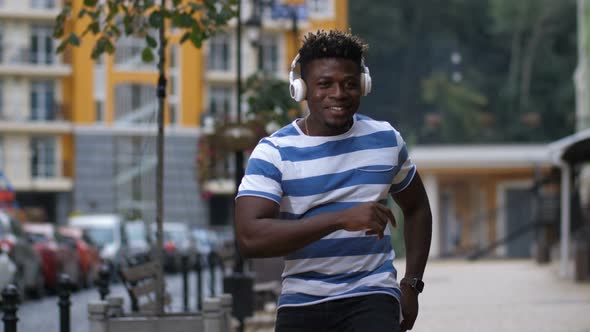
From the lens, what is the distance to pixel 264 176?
4578 mm

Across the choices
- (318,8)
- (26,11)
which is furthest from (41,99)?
(318,8)

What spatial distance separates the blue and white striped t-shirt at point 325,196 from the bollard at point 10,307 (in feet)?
14.3

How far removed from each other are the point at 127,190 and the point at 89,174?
74.1 inches

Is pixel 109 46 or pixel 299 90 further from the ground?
pixel 299 90

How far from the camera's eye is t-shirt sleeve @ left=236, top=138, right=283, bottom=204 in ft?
14.9

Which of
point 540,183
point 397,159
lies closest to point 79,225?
point 540,183

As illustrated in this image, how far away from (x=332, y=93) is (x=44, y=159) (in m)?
61.1

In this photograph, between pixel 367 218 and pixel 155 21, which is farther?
pixel 155 21

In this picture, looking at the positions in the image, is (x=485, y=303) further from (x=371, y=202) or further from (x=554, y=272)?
(x=371, y=202)

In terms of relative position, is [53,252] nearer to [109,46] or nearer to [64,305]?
[109,46]

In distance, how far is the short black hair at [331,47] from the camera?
4672 mm

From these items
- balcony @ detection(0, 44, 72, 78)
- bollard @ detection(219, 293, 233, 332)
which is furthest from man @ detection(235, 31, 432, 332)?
balcony @ detection(0, 44, 72, 78)

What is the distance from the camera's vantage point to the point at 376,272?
4.64 metres

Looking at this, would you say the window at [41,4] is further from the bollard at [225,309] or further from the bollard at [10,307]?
the bollard at [10,307]
